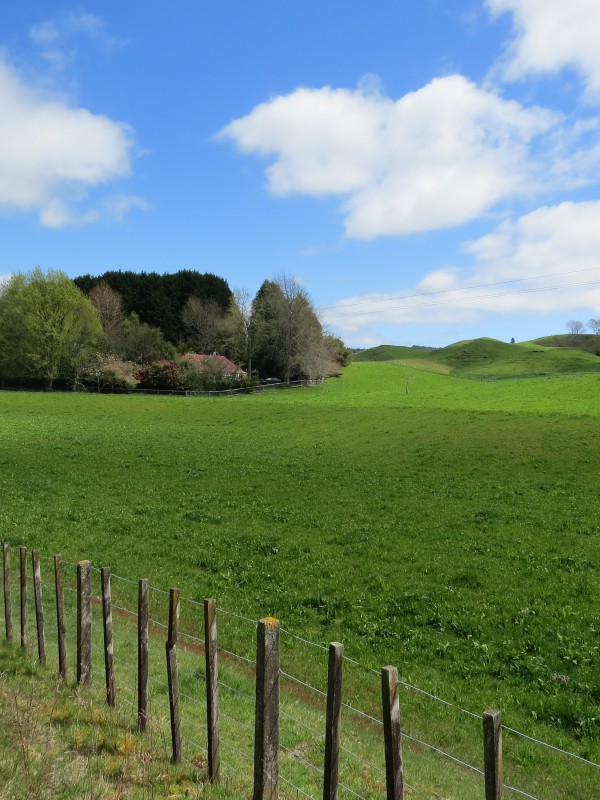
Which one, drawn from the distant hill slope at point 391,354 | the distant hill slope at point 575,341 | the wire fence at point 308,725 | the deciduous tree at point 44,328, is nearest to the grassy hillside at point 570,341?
the distant hill slope at point 575,341

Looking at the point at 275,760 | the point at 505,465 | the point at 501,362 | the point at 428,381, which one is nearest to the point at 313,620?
the point at 275,760

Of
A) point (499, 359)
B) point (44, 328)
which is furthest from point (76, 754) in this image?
point (499, 359)

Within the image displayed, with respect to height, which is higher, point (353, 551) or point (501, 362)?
point (501, 362)

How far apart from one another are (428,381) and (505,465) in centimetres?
6334

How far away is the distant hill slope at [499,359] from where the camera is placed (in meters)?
102

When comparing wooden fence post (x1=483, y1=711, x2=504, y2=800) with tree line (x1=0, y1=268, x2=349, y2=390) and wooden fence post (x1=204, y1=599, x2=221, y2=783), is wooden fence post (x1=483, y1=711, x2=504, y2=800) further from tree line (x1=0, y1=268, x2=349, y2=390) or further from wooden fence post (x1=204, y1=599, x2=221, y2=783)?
tree line (x1=0, y1=268, x2=349, y2=390)

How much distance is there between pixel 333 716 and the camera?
13.9 ft

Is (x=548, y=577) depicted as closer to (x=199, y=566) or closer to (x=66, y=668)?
(x=199, y=566)

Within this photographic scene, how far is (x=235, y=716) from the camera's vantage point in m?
7.74

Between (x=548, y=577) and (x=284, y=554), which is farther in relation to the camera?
(x=284, y=554)

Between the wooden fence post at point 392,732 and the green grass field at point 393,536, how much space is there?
4.02 meters

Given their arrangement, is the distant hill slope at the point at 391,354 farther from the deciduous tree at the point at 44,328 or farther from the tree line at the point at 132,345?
the deciduous tree at the point at 44,328

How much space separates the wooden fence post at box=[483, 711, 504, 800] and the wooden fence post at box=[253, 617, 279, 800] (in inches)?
64.2

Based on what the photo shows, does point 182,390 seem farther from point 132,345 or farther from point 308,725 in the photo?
point 308,725
